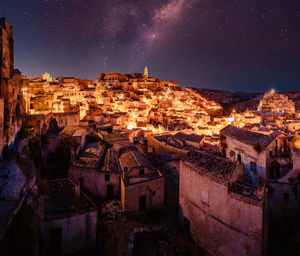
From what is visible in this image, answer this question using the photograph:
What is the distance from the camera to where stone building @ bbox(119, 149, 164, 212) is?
42.6 ft

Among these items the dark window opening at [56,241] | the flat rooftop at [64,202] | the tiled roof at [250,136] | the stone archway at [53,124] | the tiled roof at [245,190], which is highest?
the stone archway at [53,124]

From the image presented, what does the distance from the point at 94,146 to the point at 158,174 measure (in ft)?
27.1

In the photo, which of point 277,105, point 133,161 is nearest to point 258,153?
point 133,161

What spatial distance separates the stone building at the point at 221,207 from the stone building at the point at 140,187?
224 centimetres

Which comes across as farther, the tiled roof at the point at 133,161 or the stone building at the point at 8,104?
the tiled roof at the point at 133,161

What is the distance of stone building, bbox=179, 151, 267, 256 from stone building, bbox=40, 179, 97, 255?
610 cm

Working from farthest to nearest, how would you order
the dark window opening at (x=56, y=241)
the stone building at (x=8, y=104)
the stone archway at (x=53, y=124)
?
1. the stone archway at (x=53, y=124)
2. the stone building at (x=8, y=104)
3. the dark window opening at (x=56, y=241)

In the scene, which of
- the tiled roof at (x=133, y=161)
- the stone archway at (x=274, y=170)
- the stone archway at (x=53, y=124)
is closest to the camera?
the stone archway at (x=274, y=170)

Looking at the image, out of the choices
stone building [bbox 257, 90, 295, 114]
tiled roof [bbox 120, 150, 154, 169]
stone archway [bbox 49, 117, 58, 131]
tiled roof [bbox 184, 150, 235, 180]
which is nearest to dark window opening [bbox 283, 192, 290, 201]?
tiled roof [bbox 184, 150, 235, 180]

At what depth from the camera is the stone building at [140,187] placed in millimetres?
12984

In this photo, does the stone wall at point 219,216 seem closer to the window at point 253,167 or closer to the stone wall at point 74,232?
the window at point 253,167

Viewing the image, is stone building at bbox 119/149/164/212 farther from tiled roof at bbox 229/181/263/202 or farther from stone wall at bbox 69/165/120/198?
tiled roof at bbox 229/181/263/202

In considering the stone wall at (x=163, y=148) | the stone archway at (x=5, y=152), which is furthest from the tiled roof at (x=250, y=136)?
the stone archway at (x=5, y=152)

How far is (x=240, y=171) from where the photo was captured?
36.1 ft
